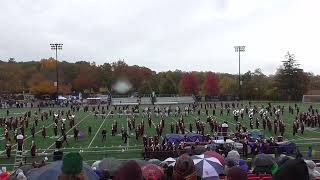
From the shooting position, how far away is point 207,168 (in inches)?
380

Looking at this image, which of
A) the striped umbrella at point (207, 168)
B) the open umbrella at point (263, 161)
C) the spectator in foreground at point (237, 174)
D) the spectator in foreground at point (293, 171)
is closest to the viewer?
the spectator in foreground at point (293, 171)

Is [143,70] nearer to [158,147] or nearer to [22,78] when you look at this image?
[22,78]

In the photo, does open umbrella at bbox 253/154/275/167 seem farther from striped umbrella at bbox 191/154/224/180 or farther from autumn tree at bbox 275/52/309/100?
autumn tree at bbox 275/52/309/100

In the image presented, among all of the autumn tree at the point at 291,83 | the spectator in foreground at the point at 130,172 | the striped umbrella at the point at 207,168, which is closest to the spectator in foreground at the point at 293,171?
the spectator in foreground at the point at 130,172

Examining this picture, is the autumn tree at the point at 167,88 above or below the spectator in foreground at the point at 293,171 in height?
above

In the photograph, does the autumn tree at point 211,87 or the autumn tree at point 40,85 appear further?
the autumn tree at point 211,87

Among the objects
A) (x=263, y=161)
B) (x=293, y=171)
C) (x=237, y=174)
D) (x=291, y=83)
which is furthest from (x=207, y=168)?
(x=291, y=83)

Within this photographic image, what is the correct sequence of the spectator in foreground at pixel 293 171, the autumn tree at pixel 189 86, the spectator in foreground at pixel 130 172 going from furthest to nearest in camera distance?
the autumn tree at pixel 189 86 < the spectator in foreground at pixel 130 172 < the spectator in foreground at pixel 293 171

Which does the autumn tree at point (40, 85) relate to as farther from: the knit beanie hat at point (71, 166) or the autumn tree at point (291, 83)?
the knit beanie hat at point (71, 166)

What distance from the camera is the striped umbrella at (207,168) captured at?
9.39m

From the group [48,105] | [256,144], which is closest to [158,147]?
[256,144]

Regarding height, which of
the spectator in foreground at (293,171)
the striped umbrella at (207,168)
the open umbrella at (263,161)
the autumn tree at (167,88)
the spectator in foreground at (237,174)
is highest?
the autumn tree at (167,88)

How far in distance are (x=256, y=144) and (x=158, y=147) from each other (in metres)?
4.20

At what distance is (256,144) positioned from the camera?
20.8 m
